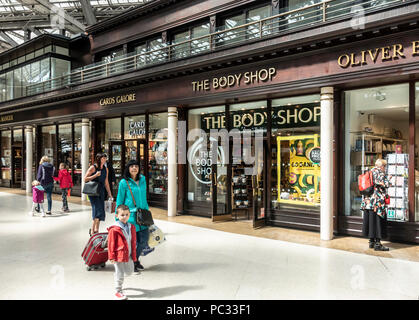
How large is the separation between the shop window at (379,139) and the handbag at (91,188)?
6328mm

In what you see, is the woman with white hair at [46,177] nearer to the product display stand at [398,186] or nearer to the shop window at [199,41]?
the shop window at [199,41]

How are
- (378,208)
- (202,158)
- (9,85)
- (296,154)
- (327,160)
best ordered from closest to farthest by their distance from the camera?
1. (378,208)
2. (327,160)
3. (296,154)
4. (202,158)
5. (9,85)

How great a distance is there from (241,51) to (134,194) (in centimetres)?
558

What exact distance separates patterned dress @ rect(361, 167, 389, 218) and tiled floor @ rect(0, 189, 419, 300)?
0.92 meters

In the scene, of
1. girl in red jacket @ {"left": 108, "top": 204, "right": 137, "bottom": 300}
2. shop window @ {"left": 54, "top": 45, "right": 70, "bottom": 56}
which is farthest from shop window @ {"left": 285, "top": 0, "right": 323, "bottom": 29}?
shop window @ {"left": 54, "top": 45, "right": 70, "bottom": 56}

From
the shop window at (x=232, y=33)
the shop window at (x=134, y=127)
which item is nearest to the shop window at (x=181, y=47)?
the shop window at (x=232, y=33)

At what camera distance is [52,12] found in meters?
31.1

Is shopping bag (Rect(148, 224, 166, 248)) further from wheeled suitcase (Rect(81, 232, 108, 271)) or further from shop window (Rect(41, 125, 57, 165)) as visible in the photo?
shop window (Rect(41, 125, 57, 165))

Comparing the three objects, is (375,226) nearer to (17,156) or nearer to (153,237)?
(153,237)

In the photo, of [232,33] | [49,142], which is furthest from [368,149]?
[49,142]

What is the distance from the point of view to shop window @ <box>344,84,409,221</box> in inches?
290

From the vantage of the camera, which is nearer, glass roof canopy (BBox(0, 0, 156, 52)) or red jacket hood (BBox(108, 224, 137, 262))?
red jacket hood (BBox(108, 224, 137, 262))

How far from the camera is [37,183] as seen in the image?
1019cm

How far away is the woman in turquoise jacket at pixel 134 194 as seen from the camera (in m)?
4.89
